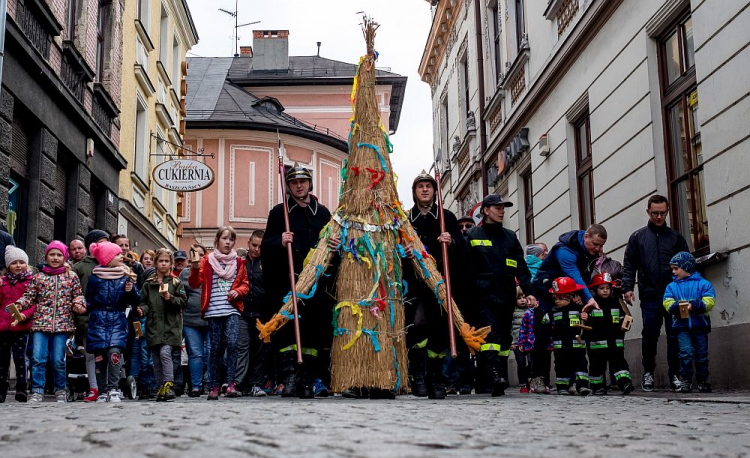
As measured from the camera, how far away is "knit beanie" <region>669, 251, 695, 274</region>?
8555 millimetres

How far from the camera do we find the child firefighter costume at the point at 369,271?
7.54 meters

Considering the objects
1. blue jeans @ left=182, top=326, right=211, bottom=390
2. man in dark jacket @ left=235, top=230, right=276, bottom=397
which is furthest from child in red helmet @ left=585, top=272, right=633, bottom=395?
blue jeans @ left=182, top=326, right=211, bottom=390

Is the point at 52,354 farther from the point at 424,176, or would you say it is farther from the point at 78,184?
the point at 78,184

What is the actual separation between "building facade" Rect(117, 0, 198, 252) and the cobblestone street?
14.1 meters

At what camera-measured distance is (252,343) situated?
33.6 ft

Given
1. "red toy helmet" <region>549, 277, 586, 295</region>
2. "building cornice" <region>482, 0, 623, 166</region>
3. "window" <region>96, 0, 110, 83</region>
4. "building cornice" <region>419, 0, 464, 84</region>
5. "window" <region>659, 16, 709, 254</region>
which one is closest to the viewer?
"red toy helmet" <region>549, 277, 586, 295</region>

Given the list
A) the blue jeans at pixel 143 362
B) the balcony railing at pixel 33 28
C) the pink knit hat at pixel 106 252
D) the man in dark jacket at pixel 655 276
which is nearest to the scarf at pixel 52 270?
the pink knit hat at pixel 106 252

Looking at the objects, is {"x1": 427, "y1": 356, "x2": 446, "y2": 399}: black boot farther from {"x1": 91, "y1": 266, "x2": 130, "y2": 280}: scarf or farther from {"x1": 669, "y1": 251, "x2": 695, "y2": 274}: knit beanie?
{"x1": 91, "y1": 266, "x2": 130, "y2": 280}: scarf

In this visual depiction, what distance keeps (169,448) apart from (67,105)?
11848 millimetres

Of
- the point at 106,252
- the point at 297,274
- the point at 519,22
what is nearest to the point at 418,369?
the point at 297,274

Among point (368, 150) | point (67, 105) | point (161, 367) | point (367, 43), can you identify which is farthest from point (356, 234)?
point (67, 105)

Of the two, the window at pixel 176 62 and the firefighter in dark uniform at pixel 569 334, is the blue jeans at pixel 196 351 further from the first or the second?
the window at pixel 176 62

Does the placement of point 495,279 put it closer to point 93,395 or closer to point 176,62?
point 93,395

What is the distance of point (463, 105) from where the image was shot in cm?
2339
